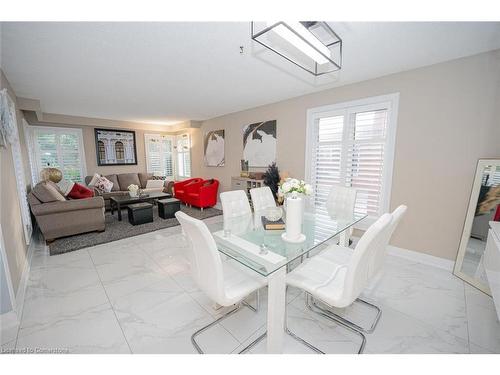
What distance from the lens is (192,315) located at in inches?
69.1

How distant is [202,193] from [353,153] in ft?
11.2

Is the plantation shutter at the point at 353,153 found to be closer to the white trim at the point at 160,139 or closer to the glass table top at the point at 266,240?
the glass table top at the point at 266,240

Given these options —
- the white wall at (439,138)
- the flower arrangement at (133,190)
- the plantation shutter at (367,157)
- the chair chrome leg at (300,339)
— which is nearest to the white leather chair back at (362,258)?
the chair chrome leg at (300,339)

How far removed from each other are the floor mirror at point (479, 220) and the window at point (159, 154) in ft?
23.4

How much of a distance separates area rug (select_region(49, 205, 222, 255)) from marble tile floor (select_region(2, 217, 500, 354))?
51 cm

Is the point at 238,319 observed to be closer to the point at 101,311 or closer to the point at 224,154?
the point at 101,311

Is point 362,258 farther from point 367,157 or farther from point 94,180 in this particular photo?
point 94,180

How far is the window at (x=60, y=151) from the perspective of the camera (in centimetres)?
503

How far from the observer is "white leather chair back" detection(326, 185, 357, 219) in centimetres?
250

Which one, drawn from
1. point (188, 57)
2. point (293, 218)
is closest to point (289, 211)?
point (293, 218)

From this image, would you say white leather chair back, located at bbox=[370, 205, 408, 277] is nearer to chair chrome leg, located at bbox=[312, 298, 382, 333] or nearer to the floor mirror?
chair chrome leg, located at bbox=[312, 298, 382, 333]

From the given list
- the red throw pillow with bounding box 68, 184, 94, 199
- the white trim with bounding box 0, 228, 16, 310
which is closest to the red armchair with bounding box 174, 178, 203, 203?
the red throw pillow with bounding box 68, 184, 94, 199
